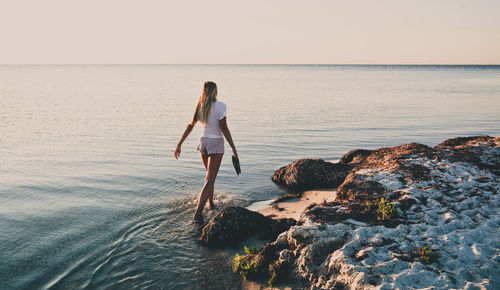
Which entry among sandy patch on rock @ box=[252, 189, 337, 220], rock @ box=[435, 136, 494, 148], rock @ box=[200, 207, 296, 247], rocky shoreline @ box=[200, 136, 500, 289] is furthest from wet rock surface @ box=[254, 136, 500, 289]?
rock @ box=[435, 136, 494, 148]

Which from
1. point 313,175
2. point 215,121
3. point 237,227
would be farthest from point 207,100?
point 313,175

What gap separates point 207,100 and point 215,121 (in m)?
0.47

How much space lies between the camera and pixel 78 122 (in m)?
22.4

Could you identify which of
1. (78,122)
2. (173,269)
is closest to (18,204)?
(173,269)

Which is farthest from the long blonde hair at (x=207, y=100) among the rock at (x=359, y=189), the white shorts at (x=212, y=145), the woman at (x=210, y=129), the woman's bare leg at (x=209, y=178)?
the rock at (x=359, y=189)

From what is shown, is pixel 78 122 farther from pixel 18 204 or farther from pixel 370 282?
pixel 370 282

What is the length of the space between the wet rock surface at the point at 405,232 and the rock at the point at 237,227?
104cm

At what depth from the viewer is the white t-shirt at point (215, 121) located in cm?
746

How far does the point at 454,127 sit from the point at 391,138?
5680mm

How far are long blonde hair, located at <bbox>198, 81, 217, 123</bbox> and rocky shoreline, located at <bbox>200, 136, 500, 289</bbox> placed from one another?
207 centimetres

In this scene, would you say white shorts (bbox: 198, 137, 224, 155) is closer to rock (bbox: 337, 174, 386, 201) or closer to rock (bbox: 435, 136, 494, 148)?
rock (bbox: 337, 174, 386, 201)

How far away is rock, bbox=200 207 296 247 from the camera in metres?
6.93

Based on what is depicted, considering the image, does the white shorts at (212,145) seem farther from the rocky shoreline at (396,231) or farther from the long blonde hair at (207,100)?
the rocky shoreline at (396,231)

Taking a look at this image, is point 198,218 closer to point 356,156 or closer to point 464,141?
point 356,156
